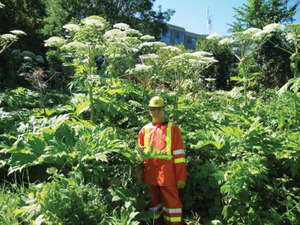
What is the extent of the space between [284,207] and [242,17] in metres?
20.2

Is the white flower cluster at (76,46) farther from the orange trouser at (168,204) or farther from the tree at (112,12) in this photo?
the tree at (112,12)

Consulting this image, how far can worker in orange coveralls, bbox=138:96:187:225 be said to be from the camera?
3721mm

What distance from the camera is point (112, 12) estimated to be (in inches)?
984

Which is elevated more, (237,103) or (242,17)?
(242,17)

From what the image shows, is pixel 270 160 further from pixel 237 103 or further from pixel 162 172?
pixel 162 172

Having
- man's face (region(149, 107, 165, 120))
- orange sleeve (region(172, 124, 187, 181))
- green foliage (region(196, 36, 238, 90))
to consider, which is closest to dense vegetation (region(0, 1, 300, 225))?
orange sleeve (region(172, 124, 187, 181))

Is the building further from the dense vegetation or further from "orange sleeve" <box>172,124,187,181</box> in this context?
"orange sleeve" <box>172,124,187,181</box>

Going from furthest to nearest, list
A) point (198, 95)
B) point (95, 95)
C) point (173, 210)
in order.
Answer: point (198, 95) < point (95, 95) < point (173, 210)

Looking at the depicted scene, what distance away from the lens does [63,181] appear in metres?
3.18

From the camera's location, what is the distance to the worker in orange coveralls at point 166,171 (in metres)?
3.72

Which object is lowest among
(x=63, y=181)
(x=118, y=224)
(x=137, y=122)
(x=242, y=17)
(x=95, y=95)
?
(x=118, y=224)

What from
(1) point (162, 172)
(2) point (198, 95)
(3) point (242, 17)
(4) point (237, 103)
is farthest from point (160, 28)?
(1) point (162, 172)

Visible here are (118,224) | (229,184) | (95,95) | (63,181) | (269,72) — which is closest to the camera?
(118,224)

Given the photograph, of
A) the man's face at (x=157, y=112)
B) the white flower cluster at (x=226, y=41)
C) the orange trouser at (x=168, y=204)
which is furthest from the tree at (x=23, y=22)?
the orange trouser at (x=168, y=204)
